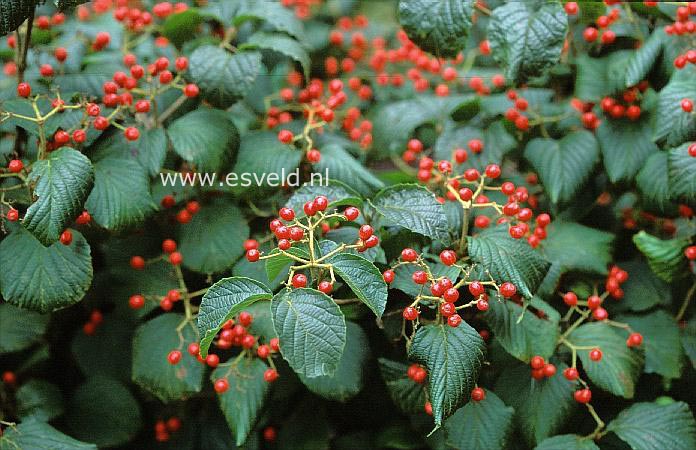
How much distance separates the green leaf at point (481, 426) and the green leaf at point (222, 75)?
877mm

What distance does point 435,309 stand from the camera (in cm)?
139

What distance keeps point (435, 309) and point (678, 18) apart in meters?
0.95

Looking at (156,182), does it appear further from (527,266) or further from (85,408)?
(527,266)

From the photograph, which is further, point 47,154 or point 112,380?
point 112,380

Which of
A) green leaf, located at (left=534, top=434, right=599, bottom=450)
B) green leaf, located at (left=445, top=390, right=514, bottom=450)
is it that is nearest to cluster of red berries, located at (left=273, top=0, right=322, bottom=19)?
green leaf, located at (left=445, top=390, right=514, bottom=450)

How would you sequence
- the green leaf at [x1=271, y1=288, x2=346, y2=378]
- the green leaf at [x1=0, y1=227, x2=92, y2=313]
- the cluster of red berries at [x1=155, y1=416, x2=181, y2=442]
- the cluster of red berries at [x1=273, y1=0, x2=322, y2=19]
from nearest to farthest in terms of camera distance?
1. the green leaf at [x1=271, y1=288, x2=346, y2=378]
2. the green leaf at [x1=0, y1=227, x2=92, y2=313]
3. the cluster of red berries at [x1=155, y1=416, x2=181, y2=442]
4. the cluster of red berries at [x1=273, y1=0, x2=322, y2=19]

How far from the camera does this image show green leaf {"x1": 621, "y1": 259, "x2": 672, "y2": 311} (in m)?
1.74

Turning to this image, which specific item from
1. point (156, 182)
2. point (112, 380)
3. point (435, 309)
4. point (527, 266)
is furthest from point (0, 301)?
point (527, 266)

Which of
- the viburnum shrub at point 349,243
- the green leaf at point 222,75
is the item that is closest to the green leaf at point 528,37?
the viburnum shrub at point 349,243

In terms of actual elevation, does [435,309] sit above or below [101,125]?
below

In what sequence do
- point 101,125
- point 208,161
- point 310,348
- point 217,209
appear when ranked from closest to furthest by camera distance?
point 310,348
point 101,125
point 208,161
point 217,209

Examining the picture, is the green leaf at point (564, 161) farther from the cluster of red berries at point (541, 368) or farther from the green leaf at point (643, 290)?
the cluster of red berries at point (541, 368)

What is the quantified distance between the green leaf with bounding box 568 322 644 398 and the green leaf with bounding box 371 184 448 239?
1.52 feet

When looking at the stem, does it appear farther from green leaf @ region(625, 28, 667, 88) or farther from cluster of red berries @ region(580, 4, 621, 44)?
cluster of red berries @ region(580, 4, 621, 44)
